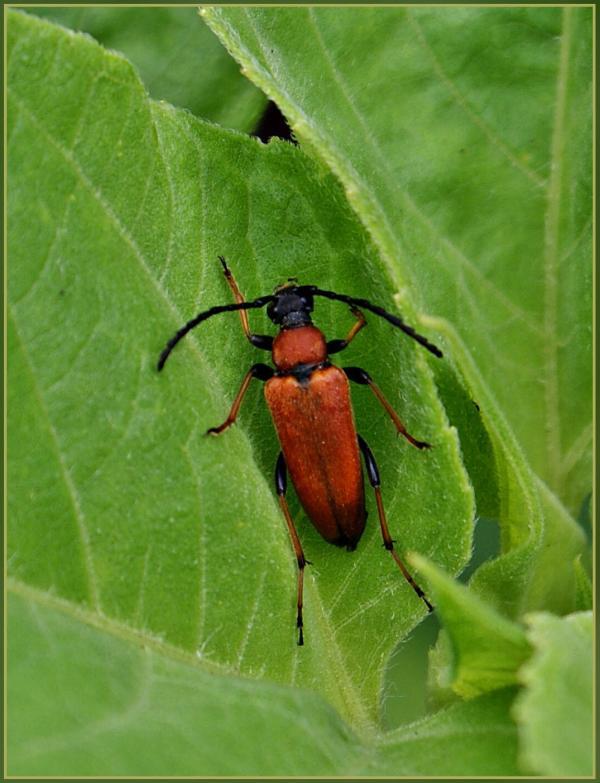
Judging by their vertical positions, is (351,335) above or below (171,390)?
above

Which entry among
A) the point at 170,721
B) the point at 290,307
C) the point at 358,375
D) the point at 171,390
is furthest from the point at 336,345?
the point at 170,721

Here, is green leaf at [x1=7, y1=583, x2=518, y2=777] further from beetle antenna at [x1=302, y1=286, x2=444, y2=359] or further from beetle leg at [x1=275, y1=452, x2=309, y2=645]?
beetle antenna at [x1=302, y1=286, x2=444, y2=359]

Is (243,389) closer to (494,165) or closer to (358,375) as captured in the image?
(358,375)

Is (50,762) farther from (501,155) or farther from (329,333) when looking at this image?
(501,155)

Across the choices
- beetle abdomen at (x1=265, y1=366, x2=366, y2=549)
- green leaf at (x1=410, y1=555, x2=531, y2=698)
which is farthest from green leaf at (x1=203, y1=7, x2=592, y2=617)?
green leaf at (x1=410, y1=555, x2=531, y2=698)

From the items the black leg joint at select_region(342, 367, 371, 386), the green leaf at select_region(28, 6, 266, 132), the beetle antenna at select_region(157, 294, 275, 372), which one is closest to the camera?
the beetle antenna at select_region(157, 294, 275, 372)
